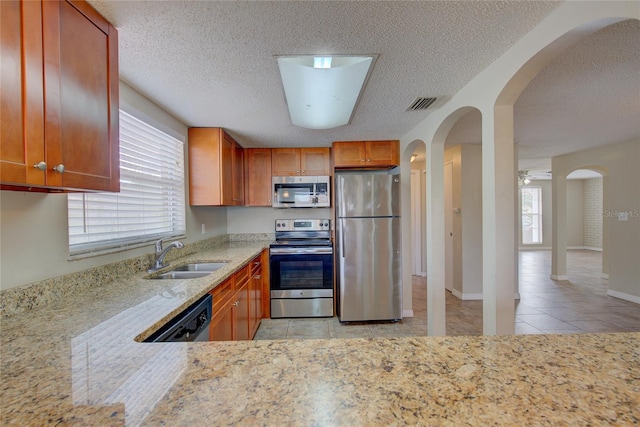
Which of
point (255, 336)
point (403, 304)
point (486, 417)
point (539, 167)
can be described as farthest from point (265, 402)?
point (539, 167)

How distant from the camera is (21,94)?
0.87 m

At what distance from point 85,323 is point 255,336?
6.75ft

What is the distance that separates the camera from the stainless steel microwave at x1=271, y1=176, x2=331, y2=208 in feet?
11.7

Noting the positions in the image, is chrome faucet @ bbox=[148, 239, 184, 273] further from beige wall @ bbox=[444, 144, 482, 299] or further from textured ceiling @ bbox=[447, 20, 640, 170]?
beige wall @ bbox=[444, 144, 482, 299]

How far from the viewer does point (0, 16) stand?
820mm

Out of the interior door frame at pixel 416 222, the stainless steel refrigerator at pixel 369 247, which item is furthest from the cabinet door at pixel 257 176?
the interior door frame at pixel 416 222

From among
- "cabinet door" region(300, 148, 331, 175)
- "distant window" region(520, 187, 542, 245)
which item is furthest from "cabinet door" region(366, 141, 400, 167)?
"distant window" region(520, 187, 542, 245)

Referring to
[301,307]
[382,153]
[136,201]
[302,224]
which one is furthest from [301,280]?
[136,201]

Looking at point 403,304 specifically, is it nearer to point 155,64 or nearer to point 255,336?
point 255,336

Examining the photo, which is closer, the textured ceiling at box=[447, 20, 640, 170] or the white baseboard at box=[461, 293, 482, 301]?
the textured ceiling at box=[447, 20, 640, 170]

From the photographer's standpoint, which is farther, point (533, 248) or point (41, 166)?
point (533, 248)

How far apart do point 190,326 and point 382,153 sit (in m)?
2.79

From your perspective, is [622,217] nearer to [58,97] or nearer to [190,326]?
[190,326]

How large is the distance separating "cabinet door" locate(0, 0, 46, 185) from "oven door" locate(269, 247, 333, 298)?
99.3 inches
